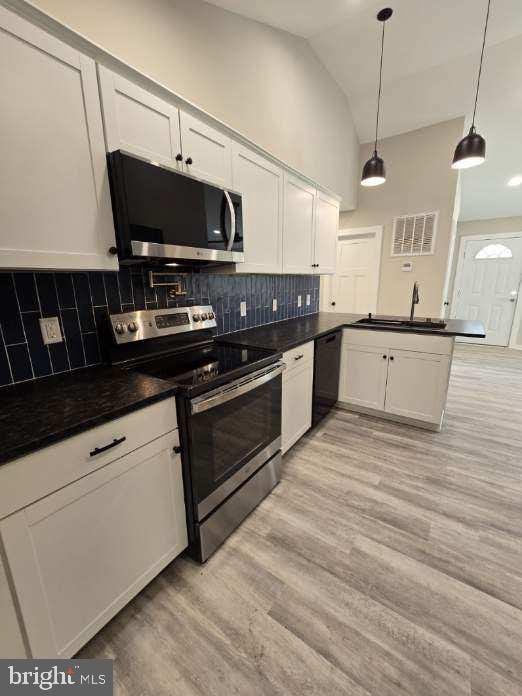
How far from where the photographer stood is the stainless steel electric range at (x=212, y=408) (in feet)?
4.26

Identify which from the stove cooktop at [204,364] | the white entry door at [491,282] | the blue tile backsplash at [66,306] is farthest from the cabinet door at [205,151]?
the white entry door at [491,282]

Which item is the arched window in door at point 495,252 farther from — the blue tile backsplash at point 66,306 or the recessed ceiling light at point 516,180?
the blue tile backsplash at point 66,306

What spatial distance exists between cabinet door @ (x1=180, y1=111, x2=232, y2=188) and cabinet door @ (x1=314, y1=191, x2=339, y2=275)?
4.49ft

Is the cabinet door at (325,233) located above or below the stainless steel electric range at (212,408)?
above

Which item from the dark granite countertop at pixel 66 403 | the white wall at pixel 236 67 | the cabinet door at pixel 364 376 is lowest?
the cabinet door at pixel 364 376

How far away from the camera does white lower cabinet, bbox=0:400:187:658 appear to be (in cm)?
86

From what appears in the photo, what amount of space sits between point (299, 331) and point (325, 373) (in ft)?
1.64

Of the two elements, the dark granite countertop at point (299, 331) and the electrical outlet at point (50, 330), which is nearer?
the electrical outlet at point (50, 330)

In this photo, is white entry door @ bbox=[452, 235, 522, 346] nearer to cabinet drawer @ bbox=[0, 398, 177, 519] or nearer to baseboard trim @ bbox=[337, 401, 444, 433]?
baseboard trim @ bbox=[337, 401, 444, 433]

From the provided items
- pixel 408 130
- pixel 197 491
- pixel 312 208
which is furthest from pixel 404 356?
pixel 408 130

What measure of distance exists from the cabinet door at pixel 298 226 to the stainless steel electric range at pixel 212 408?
1047 mm

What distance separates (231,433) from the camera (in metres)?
1.50

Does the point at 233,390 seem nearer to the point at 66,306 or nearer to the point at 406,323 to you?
the point at 66,306

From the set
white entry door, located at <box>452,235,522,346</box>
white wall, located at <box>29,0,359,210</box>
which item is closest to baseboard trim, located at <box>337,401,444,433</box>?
white wall, located at <box>29,0,359,210</box>
